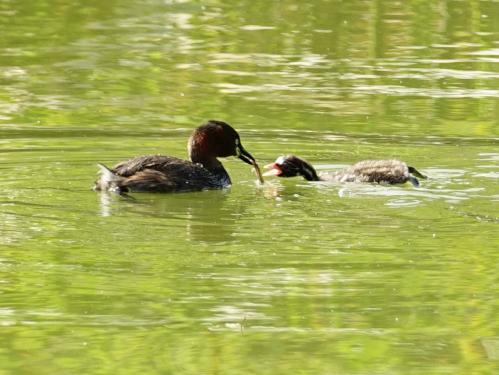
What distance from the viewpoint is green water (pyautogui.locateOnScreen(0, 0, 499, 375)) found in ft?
22.7

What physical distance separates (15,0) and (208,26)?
3.20 meters

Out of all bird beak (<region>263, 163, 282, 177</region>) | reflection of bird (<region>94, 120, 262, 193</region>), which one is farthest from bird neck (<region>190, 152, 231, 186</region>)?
bird beak (<region>263, 163, 282, 177</region>)

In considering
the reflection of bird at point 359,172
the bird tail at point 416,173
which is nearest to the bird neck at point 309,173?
the reflection of bird at point 359,172

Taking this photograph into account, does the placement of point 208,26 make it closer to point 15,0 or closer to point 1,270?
point 15,0

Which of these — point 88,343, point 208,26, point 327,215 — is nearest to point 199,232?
point 327,215

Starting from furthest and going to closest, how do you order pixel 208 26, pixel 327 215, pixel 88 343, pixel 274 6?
pixel 274 6
pixel 208 26
pixel 327 215
pixel 88 343

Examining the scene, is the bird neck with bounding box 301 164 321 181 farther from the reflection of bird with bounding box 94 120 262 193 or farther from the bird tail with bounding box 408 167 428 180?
the bird tail with bounding box 408 167 428 180

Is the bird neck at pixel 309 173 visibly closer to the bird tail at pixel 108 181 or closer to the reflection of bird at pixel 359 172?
the reflection of bird at pixel 359 172

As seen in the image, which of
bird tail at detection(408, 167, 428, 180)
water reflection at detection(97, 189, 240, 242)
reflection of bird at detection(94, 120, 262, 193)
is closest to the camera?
water reflection at detection(97, 189, 240, 242)

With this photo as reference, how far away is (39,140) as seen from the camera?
12.6m

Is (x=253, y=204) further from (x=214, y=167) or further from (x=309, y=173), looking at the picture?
(x=214, y=167)

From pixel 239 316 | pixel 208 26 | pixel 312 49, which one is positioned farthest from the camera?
pixel 208 26

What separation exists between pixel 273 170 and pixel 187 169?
0.75m

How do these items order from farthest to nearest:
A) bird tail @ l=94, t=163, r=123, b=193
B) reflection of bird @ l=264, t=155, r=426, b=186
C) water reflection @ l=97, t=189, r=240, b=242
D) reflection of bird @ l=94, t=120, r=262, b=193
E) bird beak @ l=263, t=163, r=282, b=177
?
bird beak @ l=263, t=163, r=282, b=177
reflection of bird @ l=264, t=155, r=426, b=186
reflection of bird @ l=94, t=120, r=262, b=193
bird tail @ l=94, t=163, r=123, b=193
water reflection @ l=97, t=189, r=240, b=242
